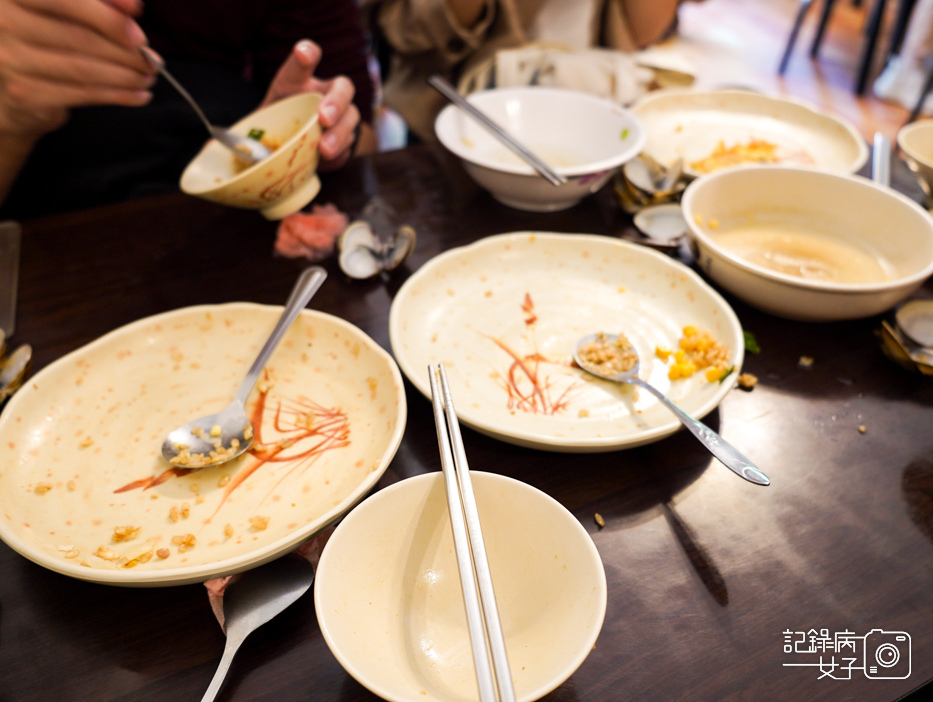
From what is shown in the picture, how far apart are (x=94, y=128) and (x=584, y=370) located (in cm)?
145

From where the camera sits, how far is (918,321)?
101cm

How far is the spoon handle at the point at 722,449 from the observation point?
0.69 m

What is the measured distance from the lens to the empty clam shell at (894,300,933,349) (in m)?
0.99

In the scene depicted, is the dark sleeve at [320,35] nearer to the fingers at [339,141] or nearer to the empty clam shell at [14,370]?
the fingers at [339,141]

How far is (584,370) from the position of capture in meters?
0.98

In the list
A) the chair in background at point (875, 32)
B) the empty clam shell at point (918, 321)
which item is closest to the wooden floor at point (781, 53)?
the chair in background at point (875, 32)

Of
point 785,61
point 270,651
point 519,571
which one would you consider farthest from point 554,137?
point 785,61

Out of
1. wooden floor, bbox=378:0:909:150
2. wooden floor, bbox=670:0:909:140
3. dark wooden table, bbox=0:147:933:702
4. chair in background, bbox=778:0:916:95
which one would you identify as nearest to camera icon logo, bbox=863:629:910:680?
dark wooden table, bbox=0:147:933:702

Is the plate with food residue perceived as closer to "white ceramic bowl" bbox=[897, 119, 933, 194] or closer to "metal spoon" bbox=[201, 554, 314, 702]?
"white ceramic bowl" bbox=[897, 119, 933, 194]

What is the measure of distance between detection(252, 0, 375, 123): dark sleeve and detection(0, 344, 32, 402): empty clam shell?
1.21 m

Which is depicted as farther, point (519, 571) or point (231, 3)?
point (231, 3)

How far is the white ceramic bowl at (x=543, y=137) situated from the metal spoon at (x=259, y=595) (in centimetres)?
90

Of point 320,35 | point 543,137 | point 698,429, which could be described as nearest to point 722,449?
point 698,429

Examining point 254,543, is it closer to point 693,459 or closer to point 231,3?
point 693,459
